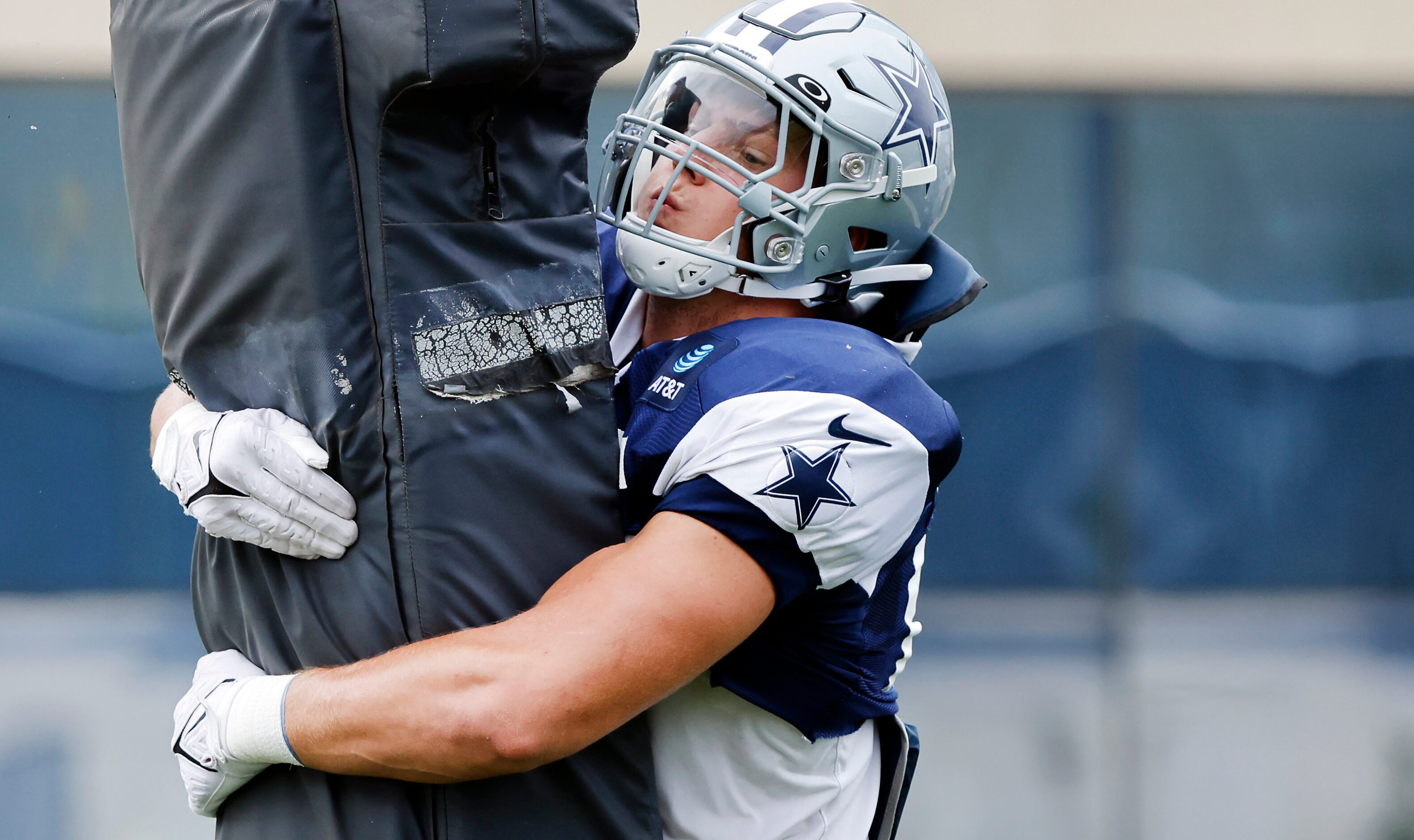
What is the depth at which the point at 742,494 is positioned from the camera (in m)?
1.29

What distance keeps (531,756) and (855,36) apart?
996mm

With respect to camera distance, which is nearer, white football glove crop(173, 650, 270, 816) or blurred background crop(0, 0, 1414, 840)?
white football glove crop(173, 650, 270, 816)

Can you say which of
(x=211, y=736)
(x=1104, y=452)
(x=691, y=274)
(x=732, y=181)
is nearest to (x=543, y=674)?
(x=211, y=736)

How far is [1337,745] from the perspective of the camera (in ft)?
14.2

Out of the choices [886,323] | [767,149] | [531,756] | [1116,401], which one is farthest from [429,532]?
[1116,401]

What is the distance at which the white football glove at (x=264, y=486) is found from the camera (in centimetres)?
127

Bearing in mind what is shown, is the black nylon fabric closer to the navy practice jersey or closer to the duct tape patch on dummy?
the duct tape patch on dummy

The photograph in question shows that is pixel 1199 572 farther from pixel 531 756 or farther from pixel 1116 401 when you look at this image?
pixel 531 756

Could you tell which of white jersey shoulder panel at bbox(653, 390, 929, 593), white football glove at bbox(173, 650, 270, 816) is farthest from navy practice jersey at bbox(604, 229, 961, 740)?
white football glove at bbox(173, 650, 270, 816)

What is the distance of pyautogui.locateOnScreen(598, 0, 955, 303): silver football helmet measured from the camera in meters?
1.59

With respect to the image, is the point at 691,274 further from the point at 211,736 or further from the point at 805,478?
the point at 211,736

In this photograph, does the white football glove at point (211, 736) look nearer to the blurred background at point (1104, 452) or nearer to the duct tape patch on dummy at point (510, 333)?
the duct tape patch on dummy at point (510, 333)

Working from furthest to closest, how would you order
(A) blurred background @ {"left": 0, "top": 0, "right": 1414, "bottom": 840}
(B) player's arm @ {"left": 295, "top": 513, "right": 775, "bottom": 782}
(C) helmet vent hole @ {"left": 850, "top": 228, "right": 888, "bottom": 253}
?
(A) blurred background @ {"left": 0, "top": 0, "right": 1414, "bottom": 840}
(C) helmet vent hole @ {"left": 850, "top": 228, "right": 888, "bottom": 253}
(B) player's arm @ {"left": 295, "top": 513, "right": 775, "bottom": 782}

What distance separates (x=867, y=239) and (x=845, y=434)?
17.9 inches
